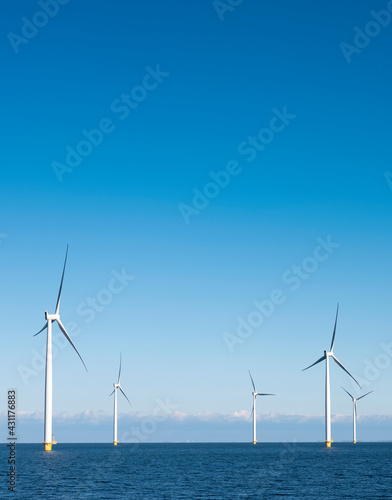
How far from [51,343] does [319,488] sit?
70496mm

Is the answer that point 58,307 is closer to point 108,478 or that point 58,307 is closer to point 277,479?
point 108,478

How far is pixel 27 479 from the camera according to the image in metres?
112

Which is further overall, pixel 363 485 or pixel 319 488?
pixel 363 485

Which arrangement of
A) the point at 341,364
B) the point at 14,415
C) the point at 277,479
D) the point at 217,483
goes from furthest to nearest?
the point at 341,364 → the point at 277,479 → the point at 217,483 → the point at 14,415

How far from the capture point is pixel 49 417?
14825 cm

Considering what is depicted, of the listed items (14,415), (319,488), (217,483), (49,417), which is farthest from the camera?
(49,417)

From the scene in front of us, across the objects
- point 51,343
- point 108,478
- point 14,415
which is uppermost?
point 51,343

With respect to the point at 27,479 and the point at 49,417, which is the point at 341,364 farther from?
the point at 27,479

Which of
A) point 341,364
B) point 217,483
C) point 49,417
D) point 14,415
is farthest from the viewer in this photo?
point 341,364

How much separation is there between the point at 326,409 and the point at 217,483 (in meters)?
97.5

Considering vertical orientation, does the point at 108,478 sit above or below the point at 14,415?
below

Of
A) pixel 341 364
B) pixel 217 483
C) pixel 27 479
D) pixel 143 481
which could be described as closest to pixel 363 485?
pixel 217 483

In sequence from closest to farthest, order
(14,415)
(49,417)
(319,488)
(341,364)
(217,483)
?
(14,415) → (319,488) → (217,483) → (49,417) → (341,364)

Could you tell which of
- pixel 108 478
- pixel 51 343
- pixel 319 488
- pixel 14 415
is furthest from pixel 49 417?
pixel 14 415
